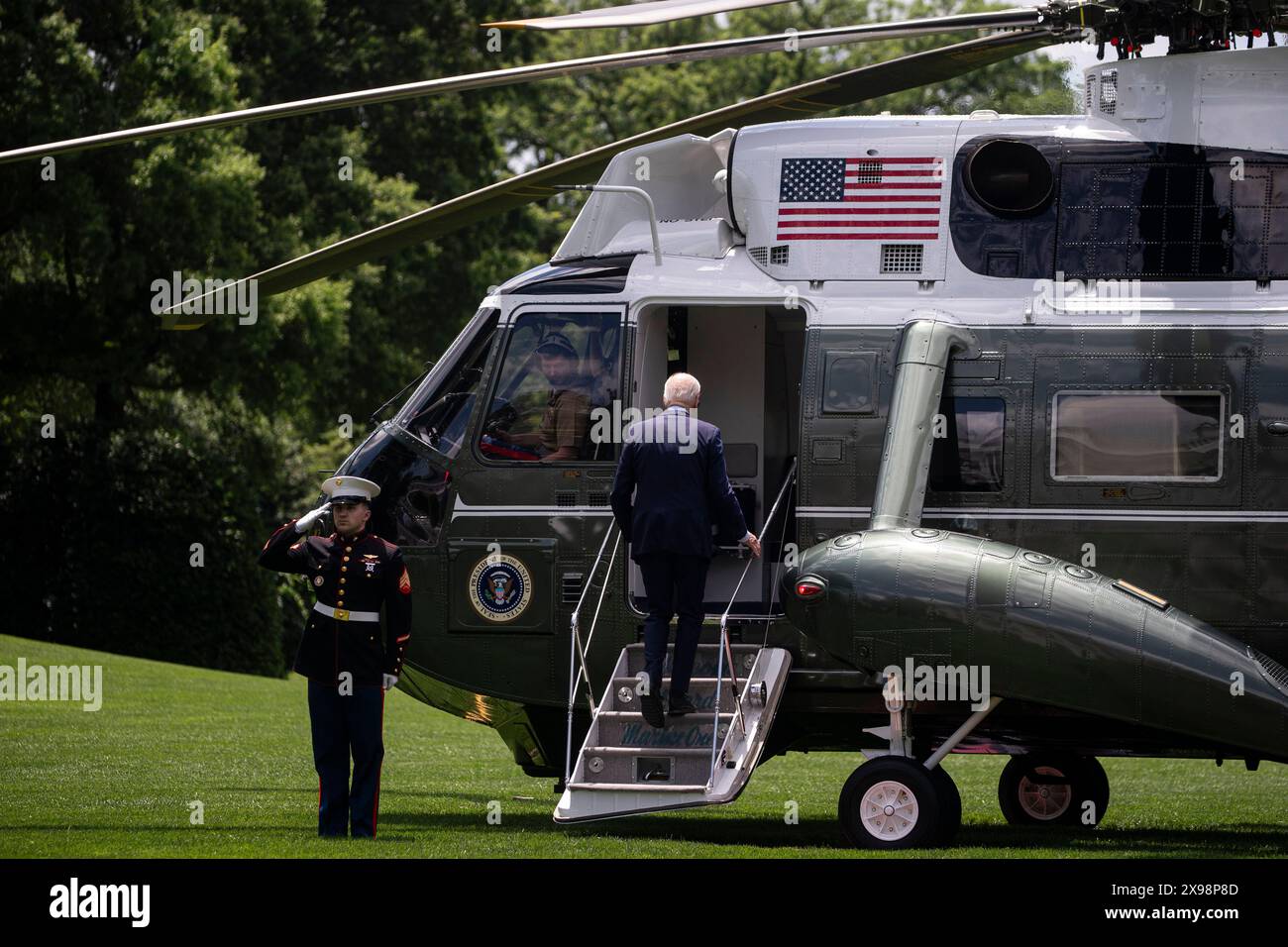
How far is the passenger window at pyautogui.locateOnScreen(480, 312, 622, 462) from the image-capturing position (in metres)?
12.6

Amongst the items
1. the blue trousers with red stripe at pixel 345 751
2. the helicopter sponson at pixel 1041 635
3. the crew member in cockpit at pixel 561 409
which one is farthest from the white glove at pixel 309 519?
the helicopter sponson at pixel 1041 635

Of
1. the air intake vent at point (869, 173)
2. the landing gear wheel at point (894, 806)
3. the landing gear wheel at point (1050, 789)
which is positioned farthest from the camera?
the landing gear wheel at point (1050, 789)

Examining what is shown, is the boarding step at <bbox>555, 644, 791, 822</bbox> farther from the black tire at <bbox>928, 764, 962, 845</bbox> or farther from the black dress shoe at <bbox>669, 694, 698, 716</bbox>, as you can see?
the black tire at <bbox>928, 764, 962, 845</bbox>

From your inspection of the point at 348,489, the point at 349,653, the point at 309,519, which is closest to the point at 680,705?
the point at 349,653

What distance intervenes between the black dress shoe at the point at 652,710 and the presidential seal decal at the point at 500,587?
Result: 1651mm

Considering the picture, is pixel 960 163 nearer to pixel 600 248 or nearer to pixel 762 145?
pixel 762 145

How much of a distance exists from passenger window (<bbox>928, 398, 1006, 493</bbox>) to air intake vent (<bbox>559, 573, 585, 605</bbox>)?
2.41 m

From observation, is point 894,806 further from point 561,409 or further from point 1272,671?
point 561,409

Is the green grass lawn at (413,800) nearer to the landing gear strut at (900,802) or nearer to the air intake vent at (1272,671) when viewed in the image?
the landing gear strut at (900,802)

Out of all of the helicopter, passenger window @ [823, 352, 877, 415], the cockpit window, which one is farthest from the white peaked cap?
passenger window @ [823, 352, 877, 415]

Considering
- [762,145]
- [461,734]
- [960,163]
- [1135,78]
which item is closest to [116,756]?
[461,734]

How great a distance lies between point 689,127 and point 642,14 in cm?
106

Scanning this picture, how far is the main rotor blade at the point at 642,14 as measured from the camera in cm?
1134

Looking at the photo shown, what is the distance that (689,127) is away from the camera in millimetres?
12516
